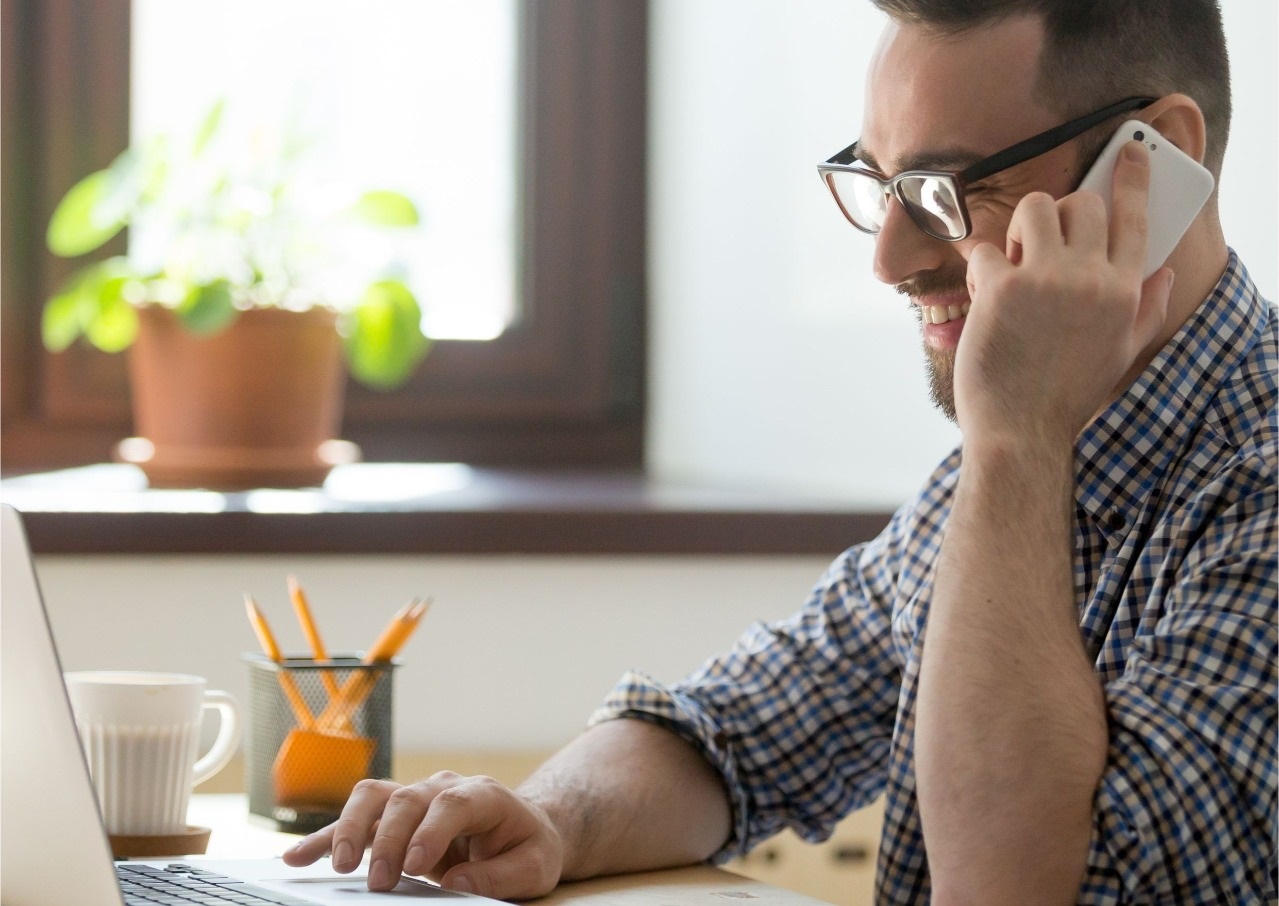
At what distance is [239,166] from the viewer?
2.09m

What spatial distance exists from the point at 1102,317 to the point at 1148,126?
19 centimetres

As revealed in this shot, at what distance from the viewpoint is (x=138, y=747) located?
1105 millimetres

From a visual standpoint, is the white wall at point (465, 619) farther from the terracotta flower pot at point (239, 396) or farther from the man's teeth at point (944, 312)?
the man's teeth at point (944, 312)

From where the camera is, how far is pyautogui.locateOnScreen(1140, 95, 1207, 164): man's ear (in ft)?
3.73

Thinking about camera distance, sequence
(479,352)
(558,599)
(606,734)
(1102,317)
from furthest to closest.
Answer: (479,352) → (558,599) → (606,734) → (1102,317)

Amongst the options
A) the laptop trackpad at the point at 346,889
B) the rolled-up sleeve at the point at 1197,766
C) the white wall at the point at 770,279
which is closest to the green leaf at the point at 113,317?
the white wall at the point at 770,279

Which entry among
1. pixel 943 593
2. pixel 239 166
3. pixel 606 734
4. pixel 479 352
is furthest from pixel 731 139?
pixel 943 593

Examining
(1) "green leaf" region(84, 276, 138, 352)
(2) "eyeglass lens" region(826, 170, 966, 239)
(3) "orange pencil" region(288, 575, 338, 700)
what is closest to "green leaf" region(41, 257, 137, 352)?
(1) "green leaf" region(84, 276, 138, 352)

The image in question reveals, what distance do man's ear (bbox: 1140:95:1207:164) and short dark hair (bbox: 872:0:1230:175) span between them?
0.02 m

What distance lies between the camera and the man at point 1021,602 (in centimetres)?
90

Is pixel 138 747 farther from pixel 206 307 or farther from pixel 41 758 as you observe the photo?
pixel 206 307

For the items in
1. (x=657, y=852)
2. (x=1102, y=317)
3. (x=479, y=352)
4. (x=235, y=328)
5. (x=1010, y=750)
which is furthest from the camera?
(x=479, y=352)

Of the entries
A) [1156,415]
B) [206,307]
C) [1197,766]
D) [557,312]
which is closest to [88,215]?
[206,307]

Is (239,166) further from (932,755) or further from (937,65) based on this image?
(932,755)
